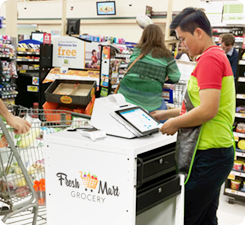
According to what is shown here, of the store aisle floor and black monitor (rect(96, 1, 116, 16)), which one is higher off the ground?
black monitor (rect(96, 1, 116, 16))

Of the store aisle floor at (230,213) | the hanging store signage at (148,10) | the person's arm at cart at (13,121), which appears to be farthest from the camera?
the hanging store signage at (148,10)

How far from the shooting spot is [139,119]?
1.86 meters

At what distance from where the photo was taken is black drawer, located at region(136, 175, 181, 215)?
5.47ft

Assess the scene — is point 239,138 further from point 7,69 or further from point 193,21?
point 7,69

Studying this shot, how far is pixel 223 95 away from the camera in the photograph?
1.71m

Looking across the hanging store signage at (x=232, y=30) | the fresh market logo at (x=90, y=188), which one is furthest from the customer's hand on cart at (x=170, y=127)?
the hanging store signage at (x=232, y=30)

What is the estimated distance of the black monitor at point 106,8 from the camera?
1565 centimetres

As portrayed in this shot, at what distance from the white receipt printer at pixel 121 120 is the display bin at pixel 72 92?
2.87 meters

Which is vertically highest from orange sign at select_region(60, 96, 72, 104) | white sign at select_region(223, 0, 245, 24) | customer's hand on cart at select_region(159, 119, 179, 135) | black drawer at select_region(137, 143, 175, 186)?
white sign at select_region(223, 0, 245, 24)

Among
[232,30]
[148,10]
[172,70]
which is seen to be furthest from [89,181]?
[148,10]

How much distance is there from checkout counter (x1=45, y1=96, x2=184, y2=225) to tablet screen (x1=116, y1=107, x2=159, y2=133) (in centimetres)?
2

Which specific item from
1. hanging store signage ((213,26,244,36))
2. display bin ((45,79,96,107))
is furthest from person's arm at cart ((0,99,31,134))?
hanging store signage ((213,26,244,36))

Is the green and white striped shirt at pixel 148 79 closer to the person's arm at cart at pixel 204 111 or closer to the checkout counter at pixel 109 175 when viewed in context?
the checkout counter at pixel 109 175

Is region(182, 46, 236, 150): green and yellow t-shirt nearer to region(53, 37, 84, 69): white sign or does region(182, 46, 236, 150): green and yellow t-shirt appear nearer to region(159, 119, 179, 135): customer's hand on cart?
region(159, 119, 179, 135): customer's hand on cart
